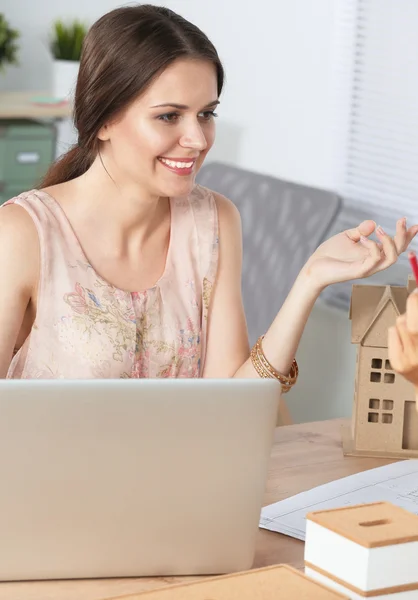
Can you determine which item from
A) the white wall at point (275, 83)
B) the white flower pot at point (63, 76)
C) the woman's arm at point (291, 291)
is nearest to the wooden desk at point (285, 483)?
the woman's arm at point (291, 291)

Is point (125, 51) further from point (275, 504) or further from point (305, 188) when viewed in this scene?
point (305, 188)

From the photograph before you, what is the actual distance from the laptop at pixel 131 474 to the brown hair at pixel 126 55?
2.41 ft

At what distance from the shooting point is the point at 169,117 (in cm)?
165

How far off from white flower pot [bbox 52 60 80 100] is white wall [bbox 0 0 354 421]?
548 mm

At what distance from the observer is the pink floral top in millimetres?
1692

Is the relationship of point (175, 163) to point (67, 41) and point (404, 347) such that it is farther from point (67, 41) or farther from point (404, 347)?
point (67, 41)

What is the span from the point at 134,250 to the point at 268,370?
12.9 inches

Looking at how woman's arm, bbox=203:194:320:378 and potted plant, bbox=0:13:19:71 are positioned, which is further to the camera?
potted plant, bbox=0:13:19:71

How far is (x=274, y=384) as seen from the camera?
108 centimetres

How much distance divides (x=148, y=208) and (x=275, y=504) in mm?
626

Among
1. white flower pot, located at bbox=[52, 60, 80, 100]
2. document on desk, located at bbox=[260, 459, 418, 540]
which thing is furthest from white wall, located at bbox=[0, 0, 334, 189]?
document on desk, located at bbox=[260, 459, 418, 540]

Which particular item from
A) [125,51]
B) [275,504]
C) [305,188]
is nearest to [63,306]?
[125,51]

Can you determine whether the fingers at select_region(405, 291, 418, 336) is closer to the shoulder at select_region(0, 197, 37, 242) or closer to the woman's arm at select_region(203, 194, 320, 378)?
the woman's arm at select_region(203, 194, 320, 378)

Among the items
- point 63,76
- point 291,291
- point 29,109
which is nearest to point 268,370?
point 291,291
